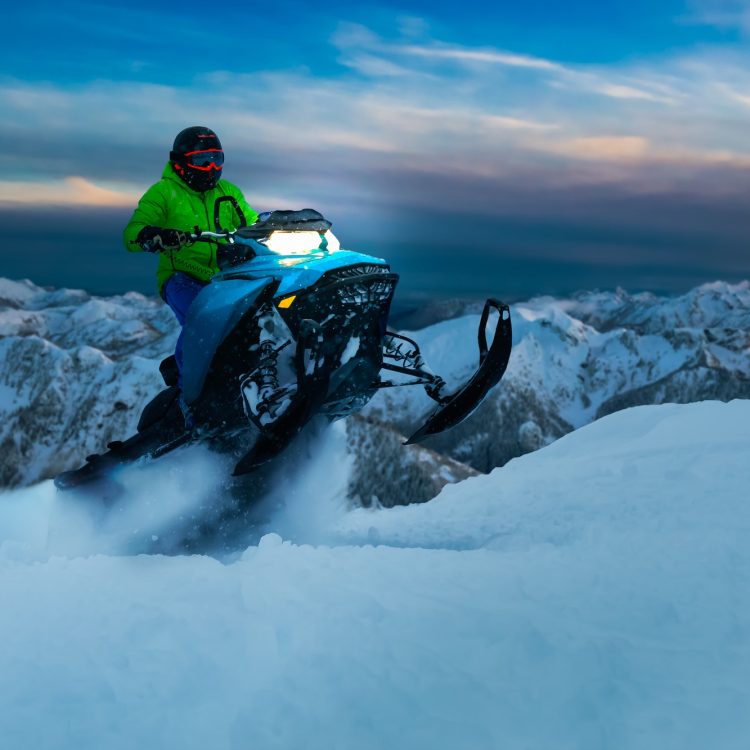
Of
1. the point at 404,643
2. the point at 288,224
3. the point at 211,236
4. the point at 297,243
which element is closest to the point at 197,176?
the point at 211,236

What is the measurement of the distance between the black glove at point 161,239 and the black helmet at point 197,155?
79cm

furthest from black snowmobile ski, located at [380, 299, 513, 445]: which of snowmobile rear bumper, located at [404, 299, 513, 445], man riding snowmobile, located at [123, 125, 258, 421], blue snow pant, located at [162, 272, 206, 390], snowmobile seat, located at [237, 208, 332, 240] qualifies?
blue snow pant, located at [162, 272, 206, 390]

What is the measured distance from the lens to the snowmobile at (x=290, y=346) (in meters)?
5.43

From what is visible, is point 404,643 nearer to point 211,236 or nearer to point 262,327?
point 262,327

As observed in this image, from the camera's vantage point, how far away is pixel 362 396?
622 centimetres

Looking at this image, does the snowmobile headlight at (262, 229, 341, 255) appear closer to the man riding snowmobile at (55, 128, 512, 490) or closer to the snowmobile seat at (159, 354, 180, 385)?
the man riding snowmobile at (55, 128, 512, 490)

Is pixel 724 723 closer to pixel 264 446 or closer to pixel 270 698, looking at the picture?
pixel 270 698

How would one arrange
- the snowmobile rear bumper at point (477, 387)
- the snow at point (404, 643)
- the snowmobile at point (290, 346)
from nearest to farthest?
the snow at point (404, 643), the snowmobile at point (290, 346), the snowmobile rear bumper at point (477, 387)

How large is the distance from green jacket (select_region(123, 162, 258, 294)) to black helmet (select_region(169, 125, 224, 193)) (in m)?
0.12

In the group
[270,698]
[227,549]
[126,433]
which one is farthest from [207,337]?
[126,433]

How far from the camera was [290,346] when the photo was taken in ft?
18.8

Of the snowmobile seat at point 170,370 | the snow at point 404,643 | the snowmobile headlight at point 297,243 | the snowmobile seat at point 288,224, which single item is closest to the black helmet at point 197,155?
the snowmobile seat at point 288,224

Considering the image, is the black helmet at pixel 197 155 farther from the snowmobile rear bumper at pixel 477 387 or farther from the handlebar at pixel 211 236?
the snowmobile rear bumper at pixel 477 387

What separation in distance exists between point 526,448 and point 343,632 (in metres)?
163
